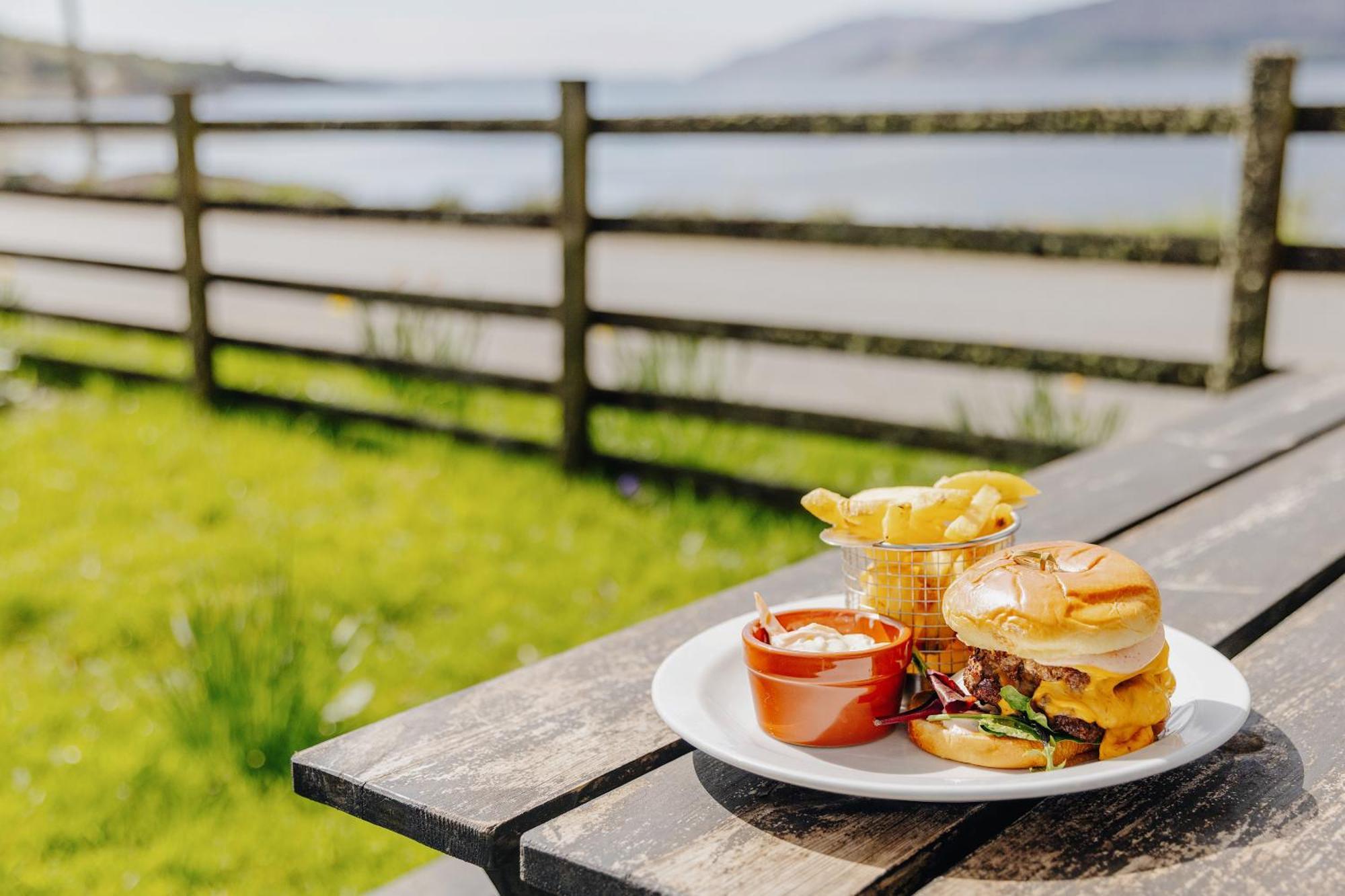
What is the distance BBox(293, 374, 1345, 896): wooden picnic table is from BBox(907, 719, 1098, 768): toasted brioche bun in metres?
0.04

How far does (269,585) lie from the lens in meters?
3.04

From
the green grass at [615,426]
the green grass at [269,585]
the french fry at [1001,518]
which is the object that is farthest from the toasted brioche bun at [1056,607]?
the green grass at [615,426]

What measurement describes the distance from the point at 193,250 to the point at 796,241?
2.99 m

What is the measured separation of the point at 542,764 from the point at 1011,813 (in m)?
0.37

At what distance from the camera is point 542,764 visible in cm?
106

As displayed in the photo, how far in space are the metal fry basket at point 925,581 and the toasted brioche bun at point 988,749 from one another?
0.10 metres

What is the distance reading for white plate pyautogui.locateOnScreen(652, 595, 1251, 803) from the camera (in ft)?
2.95

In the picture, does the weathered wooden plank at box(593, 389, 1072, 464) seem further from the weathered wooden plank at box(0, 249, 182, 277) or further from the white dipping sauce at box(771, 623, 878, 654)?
the white dipping sauce at box(771, 623, 878, 654)

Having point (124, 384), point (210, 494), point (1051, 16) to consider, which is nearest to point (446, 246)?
point (124, 384)

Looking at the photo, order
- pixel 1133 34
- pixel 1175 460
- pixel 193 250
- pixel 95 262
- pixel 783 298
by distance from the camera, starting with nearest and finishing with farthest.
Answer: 1. pixel 1175 460
2. pixel 193 250
3. pixel 95 262
4. pixel 783 298
5. pixel 1133 34

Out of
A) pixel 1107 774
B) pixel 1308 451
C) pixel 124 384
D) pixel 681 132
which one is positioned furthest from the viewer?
pixel 124 384

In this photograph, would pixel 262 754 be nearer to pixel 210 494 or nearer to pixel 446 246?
pixel 210 494

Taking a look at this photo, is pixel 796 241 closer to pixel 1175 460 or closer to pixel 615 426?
pixel 615 426

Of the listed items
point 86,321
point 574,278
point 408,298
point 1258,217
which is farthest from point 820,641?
point 86,321
